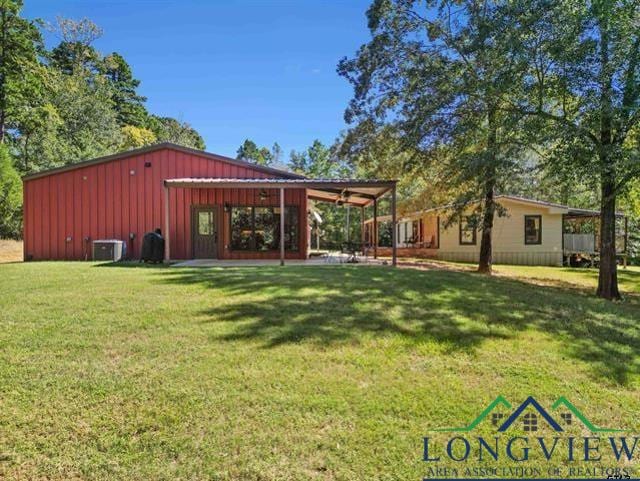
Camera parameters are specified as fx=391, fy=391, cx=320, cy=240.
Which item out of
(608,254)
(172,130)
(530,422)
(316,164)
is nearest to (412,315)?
(530,422)

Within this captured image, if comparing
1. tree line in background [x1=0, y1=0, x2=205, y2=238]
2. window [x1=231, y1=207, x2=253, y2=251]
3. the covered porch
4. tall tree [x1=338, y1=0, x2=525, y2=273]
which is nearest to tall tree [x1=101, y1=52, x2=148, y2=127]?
tree line in background [x1=0, y1=0, x2=205, y2=238]

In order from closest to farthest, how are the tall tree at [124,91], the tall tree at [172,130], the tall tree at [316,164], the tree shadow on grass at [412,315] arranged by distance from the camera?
the tree shadow on grass at [412,315] < the tall tree at [316,164] < the tall tree at [124,91] < the tall tree at [172,130]

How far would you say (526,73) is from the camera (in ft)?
28.8

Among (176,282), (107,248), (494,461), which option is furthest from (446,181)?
(107,248)

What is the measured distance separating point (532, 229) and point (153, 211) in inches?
676

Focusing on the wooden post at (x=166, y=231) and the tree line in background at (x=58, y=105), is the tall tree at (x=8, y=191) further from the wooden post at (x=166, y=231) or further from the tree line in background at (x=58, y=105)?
the wooden post at (x=166, y=231)

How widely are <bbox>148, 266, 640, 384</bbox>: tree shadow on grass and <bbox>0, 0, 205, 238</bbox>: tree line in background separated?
21789mm

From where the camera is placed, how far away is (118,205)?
572 inches

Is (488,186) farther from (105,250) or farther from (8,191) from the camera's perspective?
(8,191)

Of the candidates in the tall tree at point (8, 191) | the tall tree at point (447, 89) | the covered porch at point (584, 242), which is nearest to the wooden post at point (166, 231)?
the tall tree at point (447, 89)

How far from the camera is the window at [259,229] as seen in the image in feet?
47.7

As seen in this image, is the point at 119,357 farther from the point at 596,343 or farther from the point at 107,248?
the point at 107,248

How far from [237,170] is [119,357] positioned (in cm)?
1161

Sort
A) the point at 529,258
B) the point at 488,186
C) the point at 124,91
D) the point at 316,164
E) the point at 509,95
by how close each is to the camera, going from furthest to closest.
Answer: the point at 124,91
the point at 316,164
the point at 529,258
the point at 488,186
the point at 509,95
